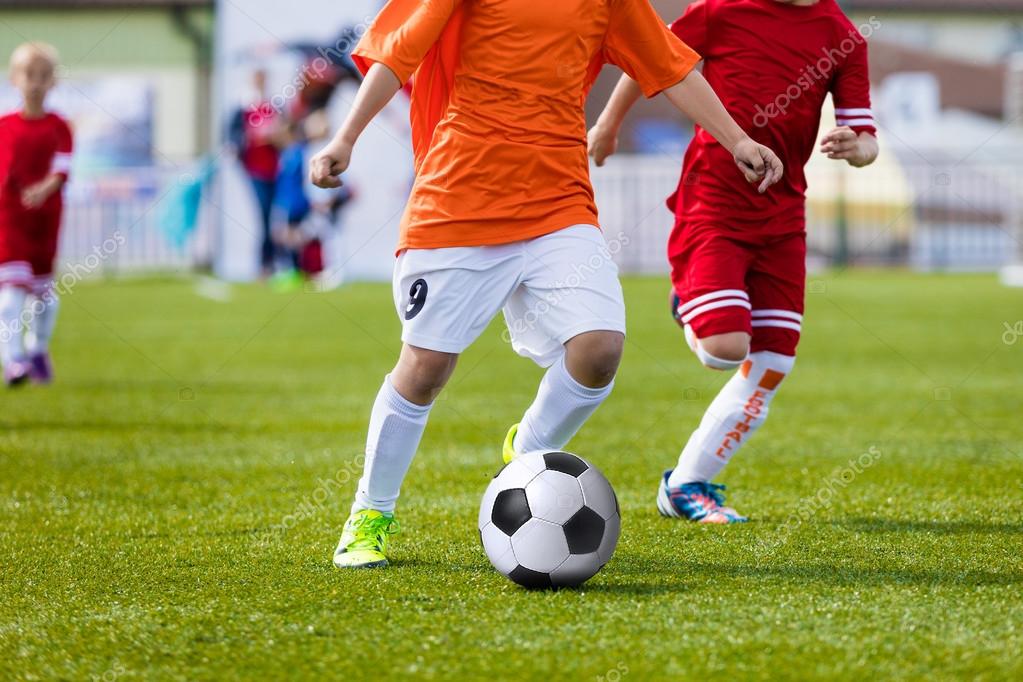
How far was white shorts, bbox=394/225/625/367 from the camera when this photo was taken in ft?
12.2

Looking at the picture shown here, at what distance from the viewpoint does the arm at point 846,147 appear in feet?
13.8

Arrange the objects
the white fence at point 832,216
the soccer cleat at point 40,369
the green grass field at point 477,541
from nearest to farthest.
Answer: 1. the green grass field at point 477,541
2. the soccer cleat at point 40,369
3. the white fence at point 832,216

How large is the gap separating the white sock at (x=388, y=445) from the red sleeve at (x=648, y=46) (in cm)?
118

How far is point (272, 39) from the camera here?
23641 millimetres

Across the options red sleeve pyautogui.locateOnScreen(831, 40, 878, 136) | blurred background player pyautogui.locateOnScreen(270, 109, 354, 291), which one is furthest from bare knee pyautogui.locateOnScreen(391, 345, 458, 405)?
blurred background player pyautogui.locateOnScreen(270, 109, 354, 291)

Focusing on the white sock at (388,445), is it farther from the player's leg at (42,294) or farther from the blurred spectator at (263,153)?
the blurred spectator at (263,153)

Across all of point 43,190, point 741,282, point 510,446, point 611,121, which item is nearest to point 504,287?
point 510,446

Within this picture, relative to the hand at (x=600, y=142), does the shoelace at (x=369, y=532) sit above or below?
below

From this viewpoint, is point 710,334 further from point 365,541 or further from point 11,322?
point 11,322

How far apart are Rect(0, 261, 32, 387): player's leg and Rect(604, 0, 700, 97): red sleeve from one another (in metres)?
5.83

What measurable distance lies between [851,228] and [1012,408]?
15574 mm

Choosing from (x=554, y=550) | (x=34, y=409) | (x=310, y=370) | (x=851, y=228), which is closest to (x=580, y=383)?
(x=554, y=550)

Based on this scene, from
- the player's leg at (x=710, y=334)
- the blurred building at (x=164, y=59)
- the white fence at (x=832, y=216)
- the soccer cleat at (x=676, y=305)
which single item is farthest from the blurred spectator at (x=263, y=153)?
the player's leg at (x=710, y=334)

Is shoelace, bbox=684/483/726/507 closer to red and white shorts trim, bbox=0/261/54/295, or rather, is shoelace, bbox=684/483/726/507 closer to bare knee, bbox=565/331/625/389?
bare knee, bbox=565/331/625/389
